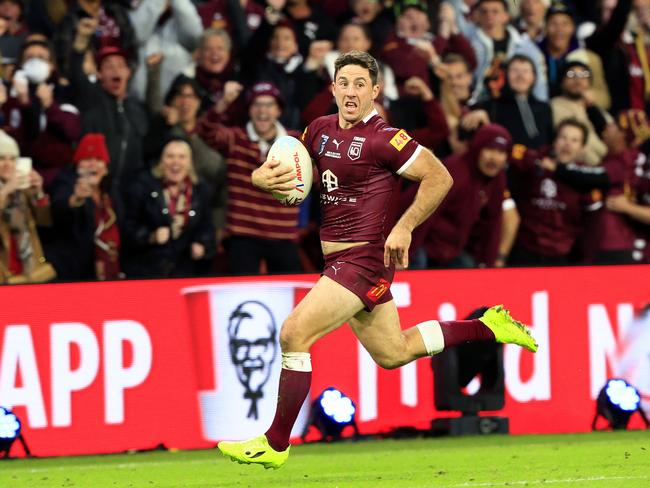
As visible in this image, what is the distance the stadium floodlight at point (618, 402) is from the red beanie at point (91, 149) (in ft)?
14.9

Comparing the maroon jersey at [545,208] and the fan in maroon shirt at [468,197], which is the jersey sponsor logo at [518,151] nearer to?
the maroon jersey at [545,208]

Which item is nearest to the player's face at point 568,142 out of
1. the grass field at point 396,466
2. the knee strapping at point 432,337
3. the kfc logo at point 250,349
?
the grass field at point 396,466

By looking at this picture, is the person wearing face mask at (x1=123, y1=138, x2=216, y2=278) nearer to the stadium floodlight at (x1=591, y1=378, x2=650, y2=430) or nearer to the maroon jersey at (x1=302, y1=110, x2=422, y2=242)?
the stadium floodlight at (x1=591, y1=378, x2=650, y2=430)

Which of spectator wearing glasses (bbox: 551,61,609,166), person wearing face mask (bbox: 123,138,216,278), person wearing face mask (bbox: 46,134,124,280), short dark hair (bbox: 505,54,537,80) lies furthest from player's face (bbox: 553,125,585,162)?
person wearing face mask (bbox: 46,134,124,280)

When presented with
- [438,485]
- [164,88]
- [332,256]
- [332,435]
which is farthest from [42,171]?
[438,485]

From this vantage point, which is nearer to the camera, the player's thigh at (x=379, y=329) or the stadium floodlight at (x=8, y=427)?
the player's thigh at (x=379, y=329)

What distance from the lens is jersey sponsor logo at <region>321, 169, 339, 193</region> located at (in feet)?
25.2

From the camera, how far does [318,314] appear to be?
7.46 meters

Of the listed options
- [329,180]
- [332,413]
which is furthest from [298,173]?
[332,413]

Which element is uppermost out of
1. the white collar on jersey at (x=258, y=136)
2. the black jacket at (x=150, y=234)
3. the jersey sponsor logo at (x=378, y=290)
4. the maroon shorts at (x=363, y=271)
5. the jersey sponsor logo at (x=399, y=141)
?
the white collar on jersey at (x=258, y=136)

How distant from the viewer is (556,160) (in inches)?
496

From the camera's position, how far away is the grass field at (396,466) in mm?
7992

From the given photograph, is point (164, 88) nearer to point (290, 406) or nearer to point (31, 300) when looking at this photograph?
point (31, 300)

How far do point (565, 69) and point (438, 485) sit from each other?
271 inches
